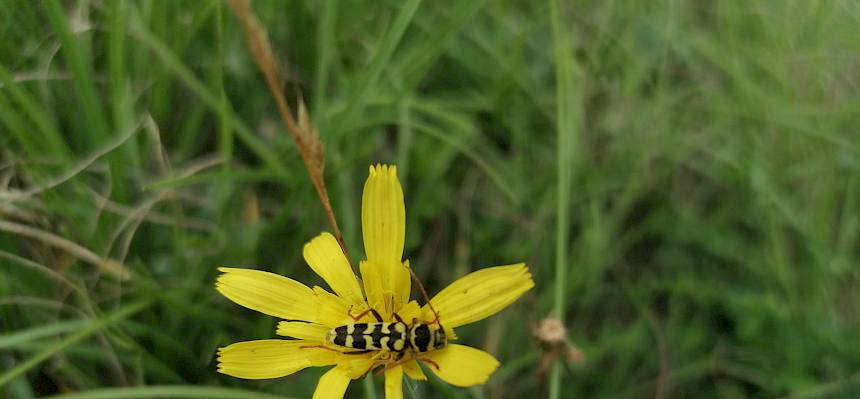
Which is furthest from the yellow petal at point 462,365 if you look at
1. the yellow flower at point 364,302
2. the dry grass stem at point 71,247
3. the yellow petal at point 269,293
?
the dry grass stem at point 71,247

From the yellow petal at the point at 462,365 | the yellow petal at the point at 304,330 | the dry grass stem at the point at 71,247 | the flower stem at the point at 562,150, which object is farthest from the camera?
the dry grass stem at the point at 71,247

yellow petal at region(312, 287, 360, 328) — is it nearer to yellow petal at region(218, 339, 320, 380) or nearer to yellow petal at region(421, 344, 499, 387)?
yellow petal at region(218, 339, 320, 380)

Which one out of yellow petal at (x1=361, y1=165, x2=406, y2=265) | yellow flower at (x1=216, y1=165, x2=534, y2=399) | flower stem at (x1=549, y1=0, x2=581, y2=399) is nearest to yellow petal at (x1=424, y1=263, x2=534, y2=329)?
yellow flower at (x1=216, y1=165, x2=534, y2=399)

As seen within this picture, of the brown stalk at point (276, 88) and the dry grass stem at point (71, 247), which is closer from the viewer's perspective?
the brown stalk at point (276, 88)

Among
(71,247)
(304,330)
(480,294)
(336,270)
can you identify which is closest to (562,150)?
(480,294)

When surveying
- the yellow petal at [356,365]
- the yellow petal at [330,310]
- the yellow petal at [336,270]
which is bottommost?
the yellow petal at [356,365]

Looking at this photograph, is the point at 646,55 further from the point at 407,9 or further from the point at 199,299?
the point at 199,299

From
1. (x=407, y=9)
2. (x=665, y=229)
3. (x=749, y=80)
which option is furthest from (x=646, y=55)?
(x=407, y=9)

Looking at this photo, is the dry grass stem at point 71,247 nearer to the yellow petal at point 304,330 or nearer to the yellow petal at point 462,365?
the yellow petal at point 304,330
